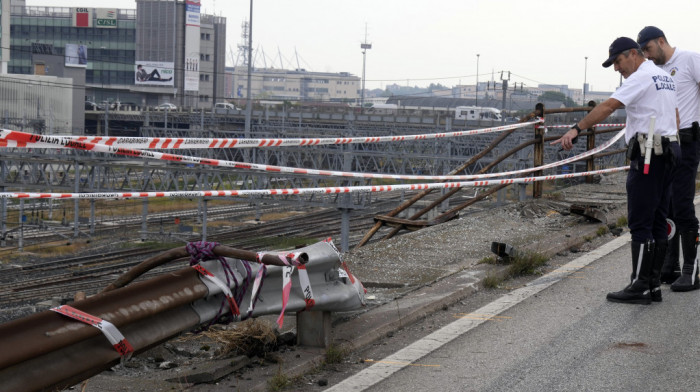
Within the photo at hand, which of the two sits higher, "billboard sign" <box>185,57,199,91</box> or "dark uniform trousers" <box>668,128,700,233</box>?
"billboard sign" <box>185,57,199,91</box>

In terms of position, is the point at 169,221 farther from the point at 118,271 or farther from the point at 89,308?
the point at 89,308

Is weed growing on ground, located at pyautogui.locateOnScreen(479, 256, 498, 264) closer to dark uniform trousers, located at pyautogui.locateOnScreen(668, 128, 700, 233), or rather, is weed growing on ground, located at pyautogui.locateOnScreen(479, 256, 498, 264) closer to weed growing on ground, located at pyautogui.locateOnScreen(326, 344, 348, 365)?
dark uniform trousers, located at pyautogui.locateOnScreen(668, 128, 700, 233)

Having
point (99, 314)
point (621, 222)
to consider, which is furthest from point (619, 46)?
point (621, 222)

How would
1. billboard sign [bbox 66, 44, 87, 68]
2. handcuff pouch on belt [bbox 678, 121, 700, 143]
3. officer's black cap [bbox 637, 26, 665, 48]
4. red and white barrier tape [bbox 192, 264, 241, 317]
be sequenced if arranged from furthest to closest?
billboard sign [bbox 66, 44, 87, 68]
officer's black cap [bbox 637, 26, 665, 48]
handcuff pouch on belt [bbox 678, 121, 700, 143]
red and white barrier tape [bbox 192, 264, 241, 317]

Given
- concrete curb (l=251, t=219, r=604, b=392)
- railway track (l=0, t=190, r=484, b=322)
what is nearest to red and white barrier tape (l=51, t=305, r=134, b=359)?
concrete curb (l=251, t=219, r=604, b=392)

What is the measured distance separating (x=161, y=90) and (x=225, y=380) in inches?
4040

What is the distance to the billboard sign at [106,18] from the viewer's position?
106375mm

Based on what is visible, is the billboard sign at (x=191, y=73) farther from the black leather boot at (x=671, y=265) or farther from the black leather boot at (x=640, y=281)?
the black leather boot at (x=640, y=281)

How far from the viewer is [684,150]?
246 inches

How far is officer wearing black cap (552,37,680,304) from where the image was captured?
570 centimetres

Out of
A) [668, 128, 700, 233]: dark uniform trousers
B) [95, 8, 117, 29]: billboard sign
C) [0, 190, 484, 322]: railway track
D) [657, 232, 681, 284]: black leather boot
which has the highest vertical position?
[95, 8, 117, 29]: billboard sign

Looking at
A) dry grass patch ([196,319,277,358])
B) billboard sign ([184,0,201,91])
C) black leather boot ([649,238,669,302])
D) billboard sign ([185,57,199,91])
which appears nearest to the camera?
dry grass patch ([196,319,277,358])

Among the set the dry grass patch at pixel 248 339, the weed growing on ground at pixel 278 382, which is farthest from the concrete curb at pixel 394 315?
the dry grass patch at pixel 248 339

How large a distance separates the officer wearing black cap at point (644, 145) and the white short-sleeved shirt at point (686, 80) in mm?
565
